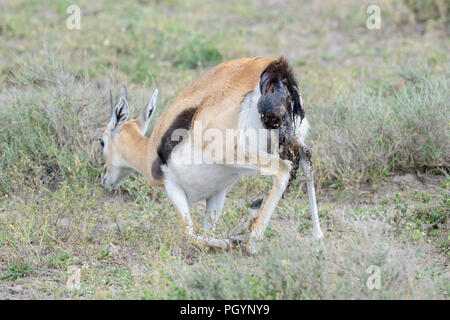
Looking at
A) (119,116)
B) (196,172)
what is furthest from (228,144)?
(119,116)

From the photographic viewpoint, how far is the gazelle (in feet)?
16.7

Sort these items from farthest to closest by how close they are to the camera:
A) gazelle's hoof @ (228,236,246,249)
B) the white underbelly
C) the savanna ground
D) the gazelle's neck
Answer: the gazelle's neck
the white underbelly
gazelle's hoof @ (228,236,246,249)
the savanna ground

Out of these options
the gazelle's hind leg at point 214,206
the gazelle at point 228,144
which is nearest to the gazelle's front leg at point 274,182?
the gazelle at point 228,144

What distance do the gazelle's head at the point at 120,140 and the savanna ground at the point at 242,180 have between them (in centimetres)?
22

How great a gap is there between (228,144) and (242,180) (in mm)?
1724

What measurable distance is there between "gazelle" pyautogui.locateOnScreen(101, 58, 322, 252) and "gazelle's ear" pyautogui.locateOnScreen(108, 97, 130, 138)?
0.31 metres

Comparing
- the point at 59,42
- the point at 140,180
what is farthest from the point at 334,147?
the point at 59,42

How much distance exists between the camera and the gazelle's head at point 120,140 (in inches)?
245

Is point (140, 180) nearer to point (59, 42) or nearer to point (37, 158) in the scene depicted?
point (37, 158)

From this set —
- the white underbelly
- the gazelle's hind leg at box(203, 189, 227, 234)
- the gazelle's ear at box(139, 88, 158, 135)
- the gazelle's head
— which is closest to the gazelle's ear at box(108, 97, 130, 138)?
the gazelle's head

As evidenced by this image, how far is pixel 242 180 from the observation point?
6922mm

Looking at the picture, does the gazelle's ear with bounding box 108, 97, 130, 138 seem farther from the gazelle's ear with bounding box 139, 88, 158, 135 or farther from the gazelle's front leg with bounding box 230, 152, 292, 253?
the gazelle's front leg with bounding box 230, 152, 292, 253

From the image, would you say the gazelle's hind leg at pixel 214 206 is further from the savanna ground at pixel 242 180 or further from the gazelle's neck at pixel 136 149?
the gazelle's neck at pixel 136 149

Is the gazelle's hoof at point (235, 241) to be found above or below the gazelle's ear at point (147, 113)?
below
